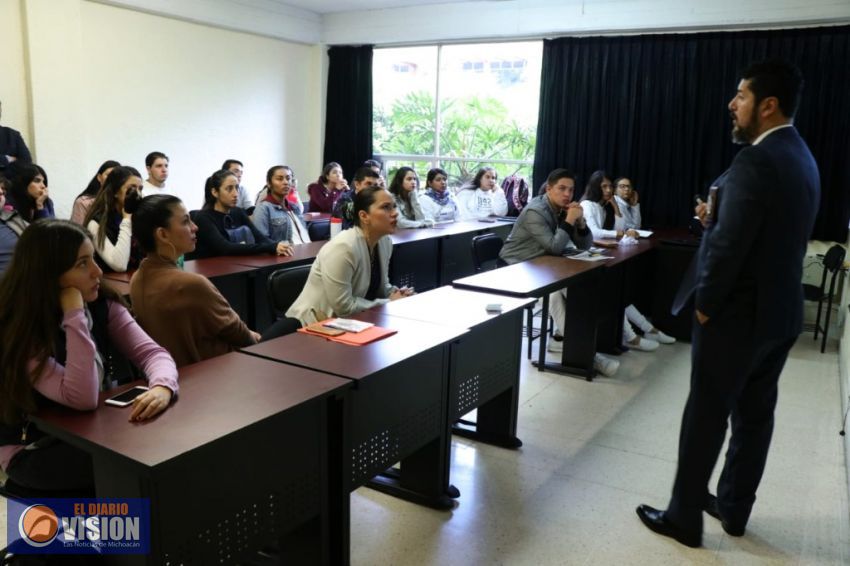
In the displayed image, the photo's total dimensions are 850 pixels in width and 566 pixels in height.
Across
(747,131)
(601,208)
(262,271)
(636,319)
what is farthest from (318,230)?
(747,131)

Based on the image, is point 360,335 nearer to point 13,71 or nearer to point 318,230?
point 318,230

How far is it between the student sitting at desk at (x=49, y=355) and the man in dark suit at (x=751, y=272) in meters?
1.69

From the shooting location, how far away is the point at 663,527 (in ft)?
8.31

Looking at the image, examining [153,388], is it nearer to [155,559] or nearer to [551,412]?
[155,559]

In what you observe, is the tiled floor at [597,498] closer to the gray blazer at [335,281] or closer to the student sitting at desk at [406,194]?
the gray blazer at [335,281]

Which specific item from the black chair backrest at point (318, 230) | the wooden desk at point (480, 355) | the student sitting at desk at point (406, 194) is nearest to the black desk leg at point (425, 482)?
the wooden desk at point (480, 355)

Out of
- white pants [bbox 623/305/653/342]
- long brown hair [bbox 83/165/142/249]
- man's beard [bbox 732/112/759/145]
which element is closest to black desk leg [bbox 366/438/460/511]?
man's beard [bbox 732/112/759/145]

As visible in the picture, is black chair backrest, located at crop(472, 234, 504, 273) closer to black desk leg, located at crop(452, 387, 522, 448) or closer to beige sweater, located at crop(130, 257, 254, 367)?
black desk leg, located at crop(452, 387, 522, 448)

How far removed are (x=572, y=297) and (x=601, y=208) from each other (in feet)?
5.95

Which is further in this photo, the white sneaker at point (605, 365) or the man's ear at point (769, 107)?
the white sneaker at point (605, 365)

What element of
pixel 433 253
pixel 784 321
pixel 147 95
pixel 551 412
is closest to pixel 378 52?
pixel 147 95

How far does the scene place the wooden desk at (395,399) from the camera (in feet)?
7.14

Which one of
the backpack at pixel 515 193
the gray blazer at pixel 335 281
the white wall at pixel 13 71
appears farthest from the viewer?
the backpack at pixel 515 193

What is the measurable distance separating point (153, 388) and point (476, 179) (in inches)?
236
